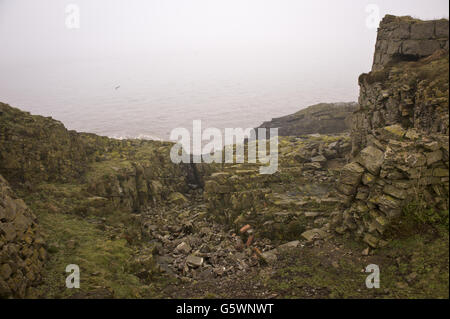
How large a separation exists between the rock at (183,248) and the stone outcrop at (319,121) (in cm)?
2008

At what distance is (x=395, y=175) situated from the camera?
9.23 meters

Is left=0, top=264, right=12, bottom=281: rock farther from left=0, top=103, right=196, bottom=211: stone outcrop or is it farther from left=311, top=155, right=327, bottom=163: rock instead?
left=311, top=155, right=327, bottom=163: rock

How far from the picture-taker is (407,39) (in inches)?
488

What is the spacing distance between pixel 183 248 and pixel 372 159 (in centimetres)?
812

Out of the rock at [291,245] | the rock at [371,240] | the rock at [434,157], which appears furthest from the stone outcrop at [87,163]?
the rock at [434,157]

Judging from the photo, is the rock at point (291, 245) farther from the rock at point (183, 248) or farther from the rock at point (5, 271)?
the rock at point (5, 271)

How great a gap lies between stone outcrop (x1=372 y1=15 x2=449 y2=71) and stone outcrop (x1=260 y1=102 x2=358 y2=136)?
1418cm

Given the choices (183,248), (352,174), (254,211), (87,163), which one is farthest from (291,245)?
(87,163)

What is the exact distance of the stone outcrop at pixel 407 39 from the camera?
37.2 feet

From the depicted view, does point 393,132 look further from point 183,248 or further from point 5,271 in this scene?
point 5,271

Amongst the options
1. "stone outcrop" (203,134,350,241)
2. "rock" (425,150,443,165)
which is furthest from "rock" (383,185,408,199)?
"stone outcrop" (203,134,350,241)

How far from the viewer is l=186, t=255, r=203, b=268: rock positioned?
445 inches
